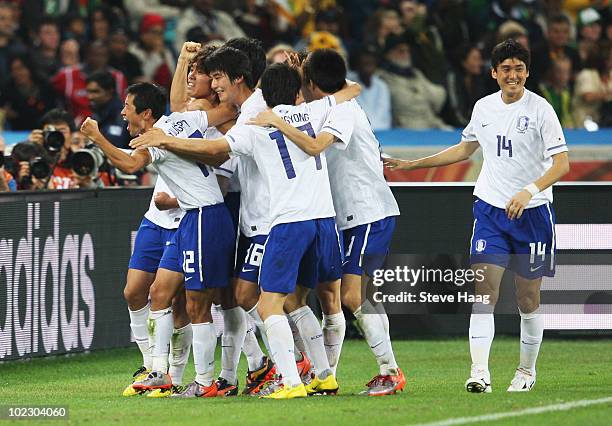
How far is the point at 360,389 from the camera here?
10.7m

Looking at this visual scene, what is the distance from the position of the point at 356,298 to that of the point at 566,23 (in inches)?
413

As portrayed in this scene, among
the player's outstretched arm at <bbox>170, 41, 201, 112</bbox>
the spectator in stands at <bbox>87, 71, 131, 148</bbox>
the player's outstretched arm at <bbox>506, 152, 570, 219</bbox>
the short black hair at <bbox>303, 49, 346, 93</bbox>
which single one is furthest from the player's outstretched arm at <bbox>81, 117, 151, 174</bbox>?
the spectator in stands at <bbox>87, 71, 131, 148</bbox>

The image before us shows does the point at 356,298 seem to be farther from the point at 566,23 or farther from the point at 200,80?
the point at 566,23

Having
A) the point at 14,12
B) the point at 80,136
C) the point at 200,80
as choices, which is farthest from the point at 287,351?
the point at 14,12

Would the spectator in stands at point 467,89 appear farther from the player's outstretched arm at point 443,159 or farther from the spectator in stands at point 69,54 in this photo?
the player's outstretched arm at point 443,159

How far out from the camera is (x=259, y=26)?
19.6m

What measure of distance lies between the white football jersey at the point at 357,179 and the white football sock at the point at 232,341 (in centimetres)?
92

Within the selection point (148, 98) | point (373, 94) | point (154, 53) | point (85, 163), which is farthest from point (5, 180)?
point (373, 94)

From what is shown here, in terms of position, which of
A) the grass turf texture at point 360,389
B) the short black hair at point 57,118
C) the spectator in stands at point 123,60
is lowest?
the grass turf texture at point 360,389

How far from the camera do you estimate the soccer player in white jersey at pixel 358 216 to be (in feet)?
32.7

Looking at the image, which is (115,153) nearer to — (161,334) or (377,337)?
(161,334)

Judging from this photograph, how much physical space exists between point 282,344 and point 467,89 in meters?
9.84

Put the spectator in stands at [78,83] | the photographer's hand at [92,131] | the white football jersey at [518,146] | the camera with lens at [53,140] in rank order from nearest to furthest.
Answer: the photographer's hand at [92,131] → the white football jersey at [518,146] → the camera with lens at [53,140] → the spectator in stands at [78,83]

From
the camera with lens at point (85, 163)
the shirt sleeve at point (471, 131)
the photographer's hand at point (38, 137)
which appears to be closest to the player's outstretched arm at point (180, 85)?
the shirt sleeve at point (471, 131)
